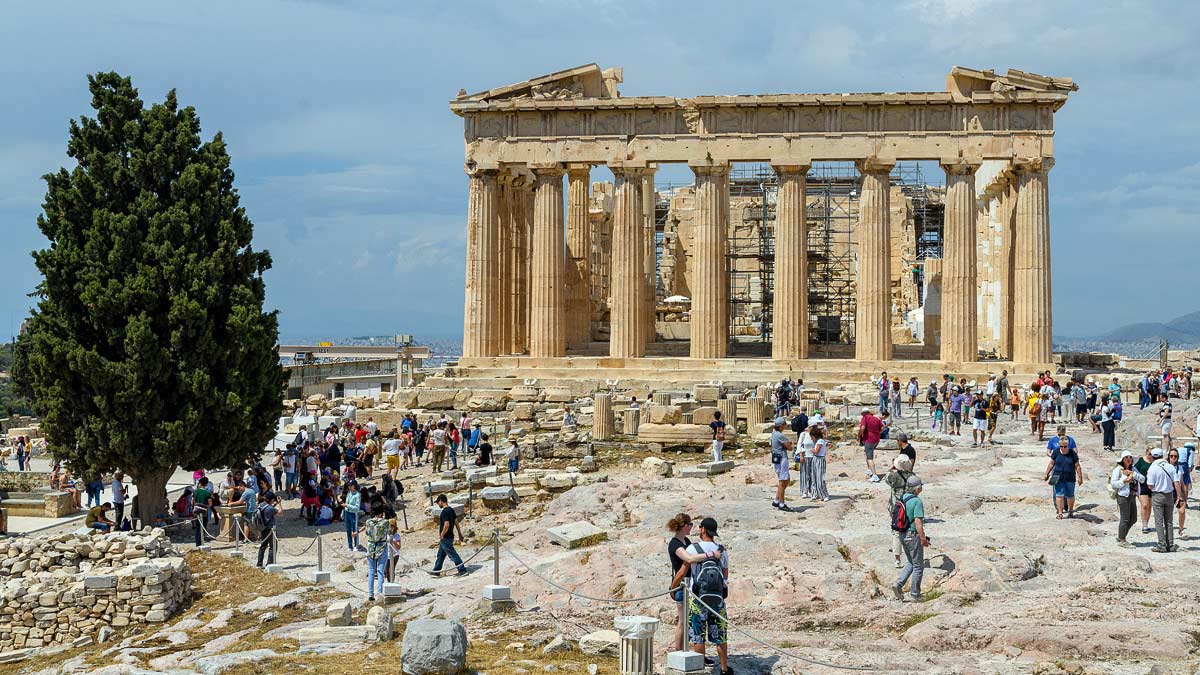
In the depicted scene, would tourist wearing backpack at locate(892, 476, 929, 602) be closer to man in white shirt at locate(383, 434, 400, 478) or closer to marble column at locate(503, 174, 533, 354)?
man in white shirt at locate(383, 434, 400, 478)

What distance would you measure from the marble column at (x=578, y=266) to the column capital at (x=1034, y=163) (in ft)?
53.1

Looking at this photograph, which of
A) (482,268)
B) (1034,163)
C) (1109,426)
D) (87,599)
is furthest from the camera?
(482,268)

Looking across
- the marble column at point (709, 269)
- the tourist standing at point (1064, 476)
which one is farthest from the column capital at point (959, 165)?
the tourist standing at point (1064, 476)

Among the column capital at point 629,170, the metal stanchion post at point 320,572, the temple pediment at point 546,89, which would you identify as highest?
the temple pediment at point 546,89

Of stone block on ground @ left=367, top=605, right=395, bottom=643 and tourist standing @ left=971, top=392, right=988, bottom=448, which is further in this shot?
tourist standing @ left=971, top=392, right=988, bottom=448

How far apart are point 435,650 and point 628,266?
1222 inches

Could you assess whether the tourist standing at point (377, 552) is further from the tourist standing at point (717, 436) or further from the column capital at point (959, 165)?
the column capital at point (959, 165)

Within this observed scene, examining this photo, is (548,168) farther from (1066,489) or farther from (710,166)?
(1066,489)

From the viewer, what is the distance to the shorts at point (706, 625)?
495 inches

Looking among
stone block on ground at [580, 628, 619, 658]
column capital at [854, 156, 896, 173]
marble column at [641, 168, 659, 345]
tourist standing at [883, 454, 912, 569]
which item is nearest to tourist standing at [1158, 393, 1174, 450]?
tourist standing at [883, 454, 912, 569]

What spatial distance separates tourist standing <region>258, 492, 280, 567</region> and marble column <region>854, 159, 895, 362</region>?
22926mm

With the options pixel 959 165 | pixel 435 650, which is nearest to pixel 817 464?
pixel 435 650

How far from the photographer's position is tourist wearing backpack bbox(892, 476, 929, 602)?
1478cm

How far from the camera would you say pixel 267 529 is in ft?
70.4
